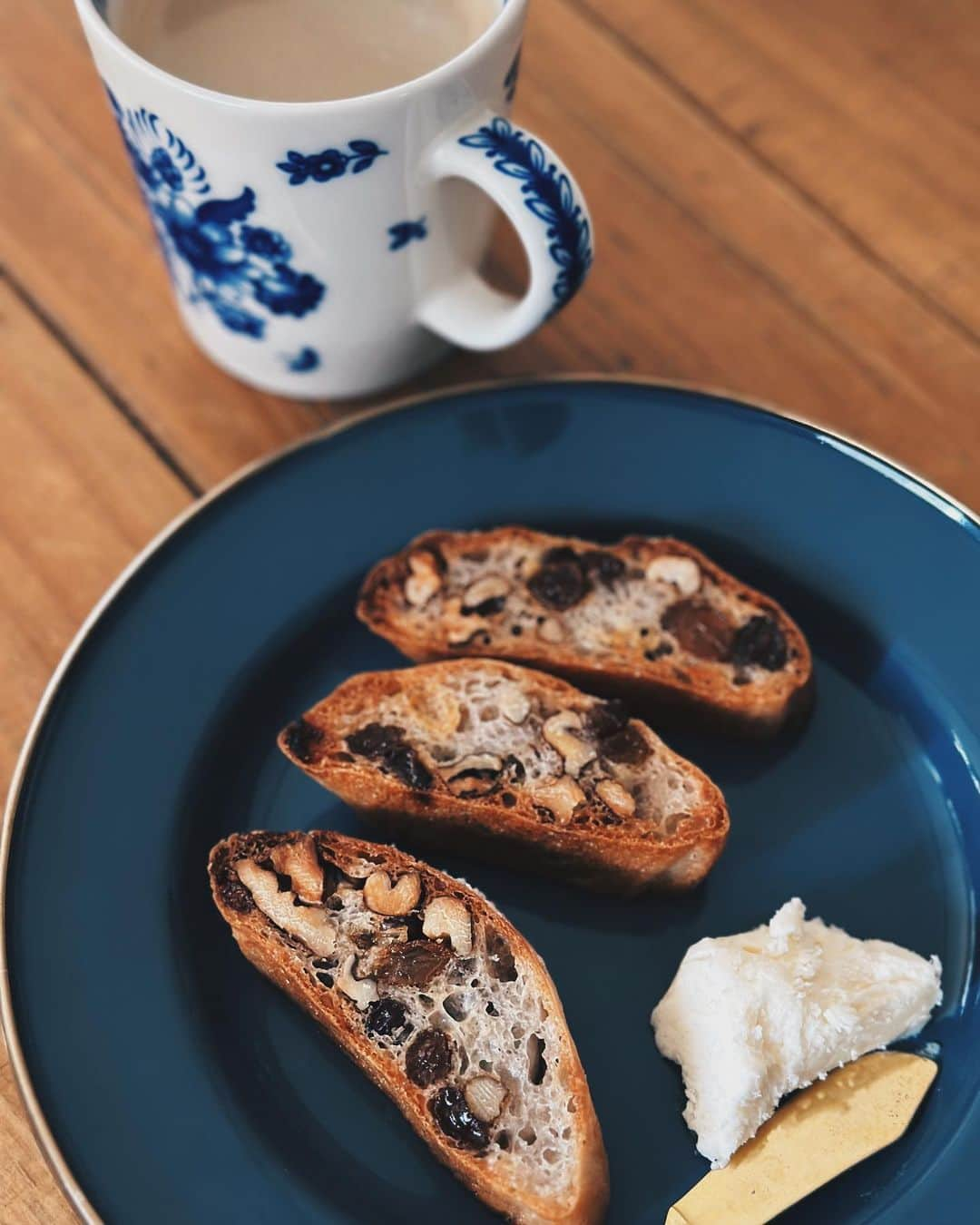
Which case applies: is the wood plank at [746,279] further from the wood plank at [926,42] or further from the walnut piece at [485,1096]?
the walnut piece at [485,1096]

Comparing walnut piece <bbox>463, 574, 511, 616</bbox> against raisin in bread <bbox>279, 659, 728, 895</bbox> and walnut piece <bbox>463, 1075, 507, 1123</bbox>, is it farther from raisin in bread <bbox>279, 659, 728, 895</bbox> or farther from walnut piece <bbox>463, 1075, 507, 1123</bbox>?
walnut piece <bbox>463, 1075, 507, 1123</bbox>

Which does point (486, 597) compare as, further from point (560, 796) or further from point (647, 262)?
point (647, 262)

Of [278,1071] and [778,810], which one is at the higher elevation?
[778,810]

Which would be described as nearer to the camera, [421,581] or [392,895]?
[392,895]

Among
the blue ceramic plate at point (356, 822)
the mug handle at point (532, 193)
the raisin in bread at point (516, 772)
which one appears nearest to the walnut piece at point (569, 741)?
the raisin in bread at point (516, 772)

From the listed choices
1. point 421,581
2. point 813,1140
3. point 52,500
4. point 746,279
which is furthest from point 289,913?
point 746,279

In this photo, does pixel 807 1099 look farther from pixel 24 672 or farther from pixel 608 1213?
pixel 24 672

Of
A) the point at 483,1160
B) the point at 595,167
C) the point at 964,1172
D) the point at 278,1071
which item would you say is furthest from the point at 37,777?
the point at 595,167
